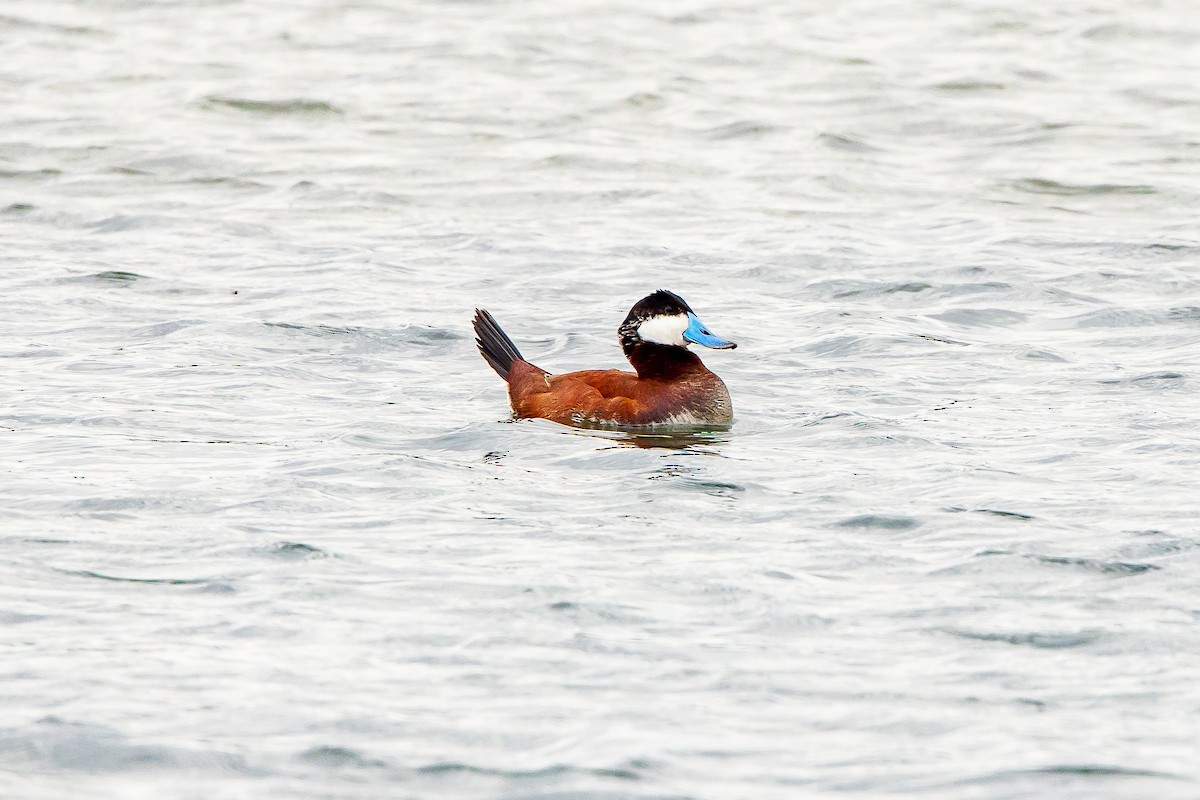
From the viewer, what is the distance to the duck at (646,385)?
9.72 m

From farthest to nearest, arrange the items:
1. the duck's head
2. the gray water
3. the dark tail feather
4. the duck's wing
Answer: the dark tail feather < the duck's head < the duck's wing < the gray water

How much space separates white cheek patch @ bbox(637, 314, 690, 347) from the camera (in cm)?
1004

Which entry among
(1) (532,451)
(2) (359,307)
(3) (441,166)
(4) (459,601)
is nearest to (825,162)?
(3) (441,166)

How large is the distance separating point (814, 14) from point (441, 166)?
8.09 metres

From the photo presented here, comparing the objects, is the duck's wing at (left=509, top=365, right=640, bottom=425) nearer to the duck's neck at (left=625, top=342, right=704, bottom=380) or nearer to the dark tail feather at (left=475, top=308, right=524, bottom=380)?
the duck's neck at (left=625, top=342, right=704, bottom=380)

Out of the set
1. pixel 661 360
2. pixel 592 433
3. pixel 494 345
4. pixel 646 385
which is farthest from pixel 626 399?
pixel 494 345

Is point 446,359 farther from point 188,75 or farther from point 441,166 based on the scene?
point 188,75

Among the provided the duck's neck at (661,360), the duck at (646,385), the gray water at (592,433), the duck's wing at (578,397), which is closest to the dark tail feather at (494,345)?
the duck at (646,385)

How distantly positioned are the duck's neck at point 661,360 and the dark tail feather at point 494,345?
718 millimetres

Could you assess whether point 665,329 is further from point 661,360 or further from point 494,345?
point 494,345

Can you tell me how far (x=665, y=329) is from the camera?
10070 mm

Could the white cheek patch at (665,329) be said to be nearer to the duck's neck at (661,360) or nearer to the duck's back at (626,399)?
the duck's neck at (661,360)

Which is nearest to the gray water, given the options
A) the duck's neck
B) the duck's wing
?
the duck's wing

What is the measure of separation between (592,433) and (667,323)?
0.83 metres
